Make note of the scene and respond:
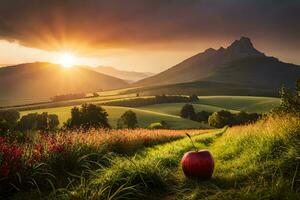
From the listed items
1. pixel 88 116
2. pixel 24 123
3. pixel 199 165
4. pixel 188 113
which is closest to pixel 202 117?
pixel 188 113

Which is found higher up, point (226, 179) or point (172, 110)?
point (226, 179)

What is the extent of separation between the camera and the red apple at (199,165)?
10891mm

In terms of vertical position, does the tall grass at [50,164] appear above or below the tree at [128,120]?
above

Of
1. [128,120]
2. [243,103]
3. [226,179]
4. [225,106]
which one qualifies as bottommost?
[225,106]

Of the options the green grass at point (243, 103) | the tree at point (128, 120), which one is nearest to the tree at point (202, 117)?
the tree at point (128, 120)

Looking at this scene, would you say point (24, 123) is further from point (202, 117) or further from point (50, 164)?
point (50, 164)

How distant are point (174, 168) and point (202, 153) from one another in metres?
2.71

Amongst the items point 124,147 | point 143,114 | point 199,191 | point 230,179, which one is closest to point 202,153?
point 230,179

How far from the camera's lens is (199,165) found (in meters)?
10.9

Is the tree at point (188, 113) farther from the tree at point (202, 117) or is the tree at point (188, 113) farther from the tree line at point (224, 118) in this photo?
the tree at point (202, 117)

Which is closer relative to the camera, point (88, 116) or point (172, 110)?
point (88, 116)

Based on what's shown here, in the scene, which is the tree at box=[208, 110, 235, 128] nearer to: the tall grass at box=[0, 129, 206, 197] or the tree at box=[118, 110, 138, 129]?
the tree at box=[118, 110, 138, 129]

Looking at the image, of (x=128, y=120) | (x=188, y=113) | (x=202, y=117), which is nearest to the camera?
(x=128, y=120)

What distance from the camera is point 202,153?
11.1m
